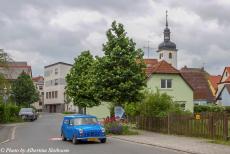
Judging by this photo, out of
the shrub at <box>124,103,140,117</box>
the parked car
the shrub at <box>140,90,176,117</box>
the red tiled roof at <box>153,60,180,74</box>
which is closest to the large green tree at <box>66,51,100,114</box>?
the parked car

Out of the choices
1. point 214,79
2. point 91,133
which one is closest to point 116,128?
point 91,133

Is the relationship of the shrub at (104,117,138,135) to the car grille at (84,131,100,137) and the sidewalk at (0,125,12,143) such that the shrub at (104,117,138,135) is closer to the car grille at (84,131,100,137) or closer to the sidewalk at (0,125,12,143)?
the sidewalk at (0,125,12,143)

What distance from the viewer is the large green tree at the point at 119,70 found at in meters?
35.8

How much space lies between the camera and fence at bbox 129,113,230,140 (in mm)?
26594

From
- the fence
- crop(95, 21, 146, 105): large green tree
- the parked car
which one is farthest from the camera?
the parked car

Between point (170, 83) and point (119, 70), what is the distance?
32.6 meters

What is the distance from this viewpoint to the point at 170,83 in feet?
221

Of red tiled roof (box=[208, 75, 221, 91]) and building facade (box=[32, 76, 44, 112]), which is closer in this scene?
red tiled roof (box=[208, 75, 221, 91])

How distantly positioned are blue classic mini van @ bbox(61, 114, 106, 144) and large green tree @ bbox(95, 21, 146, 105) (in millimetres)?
8157

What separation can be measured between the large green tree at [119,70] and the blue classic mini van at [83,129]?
26.8 ft

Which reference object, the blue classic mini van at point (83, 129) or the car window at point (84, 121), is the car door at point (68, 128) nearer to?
the blue classic mini van at point (83, 129)

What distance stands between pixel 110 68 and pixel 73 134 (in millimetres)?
10630

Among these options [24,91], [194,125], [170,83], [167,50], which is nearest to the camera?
[194,125]

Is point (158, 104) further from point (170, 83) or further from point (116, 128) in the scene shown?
point (170, 83)
